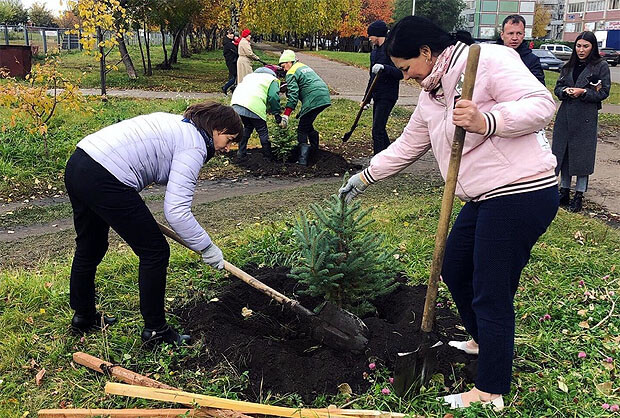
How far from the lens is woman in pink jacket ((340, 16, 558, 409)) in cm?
230

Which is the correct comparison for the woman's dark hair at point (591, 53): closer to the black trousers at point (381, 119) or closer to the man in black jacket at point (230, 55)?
the black trousers at point (381, 119)

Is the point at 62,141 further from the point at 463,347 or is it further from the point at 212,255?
the point at 463,347

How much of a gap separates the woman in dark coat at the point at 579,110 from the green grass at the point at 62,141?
342 centimetres

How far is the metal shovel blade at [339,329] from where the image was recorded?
10.7 ft

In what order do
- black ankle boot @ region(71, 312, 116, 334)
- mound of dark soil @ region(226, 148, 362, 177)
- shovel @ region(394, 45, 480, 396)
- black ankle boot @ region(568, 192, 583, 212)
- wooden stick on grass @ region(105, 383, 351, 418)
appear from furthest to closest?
mound of dark soil @ region(226, 148, 362, 177)
black ankle boot @ region(568, 192, 583, 212)
black ankle boot @ region(71, 312, 116, 334)
wooden stick on grass @ region(105, 383, 351, 418)
shovel @ region(394, 45, 480, 396)

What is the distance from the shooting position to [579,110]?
6.39m

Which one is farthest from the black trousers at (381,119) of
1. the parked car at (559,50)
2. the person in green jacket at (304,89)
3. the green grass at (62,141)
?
the parked car at (559,50)

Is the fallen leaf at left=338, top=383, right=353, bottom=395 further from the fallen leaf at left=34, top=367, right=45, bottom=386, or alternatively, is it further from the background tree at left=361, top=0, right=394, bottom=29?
the background tree at left=361, top=0, right=394, bottom=29

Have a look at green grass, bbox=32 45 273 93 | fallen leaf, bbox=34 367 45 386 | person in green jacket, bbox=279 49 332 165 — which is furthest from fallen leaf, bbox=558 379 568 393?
green grass, bbox=32 45 273 93

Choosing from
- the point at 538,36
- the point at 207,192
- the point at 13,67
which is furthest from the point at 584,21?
the point at 207,192

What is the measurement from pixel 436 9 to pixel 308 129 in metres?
54.5

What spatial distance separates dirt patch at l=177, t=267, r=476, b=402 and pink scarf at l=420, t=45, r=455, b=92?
1.31 m

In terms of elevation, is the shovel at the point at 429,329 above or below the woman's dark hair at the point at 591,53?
below

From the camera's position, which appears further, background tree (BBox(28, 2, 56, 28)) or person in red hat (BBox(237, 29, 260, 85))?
background tree (BBox(28, 2, 56, 28))
